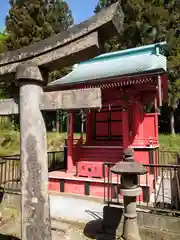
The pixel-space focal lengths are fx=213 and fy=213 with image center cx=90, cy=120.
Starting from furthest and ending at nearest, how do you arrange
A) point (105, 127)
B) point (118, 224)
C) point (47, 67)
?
point (105, 127)
point (118, 224)
point (47, 67)

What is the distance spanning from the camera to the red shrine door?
34.5ft

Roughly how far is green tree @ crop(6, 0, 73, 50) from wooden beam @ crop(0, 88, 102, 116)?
20552 mm

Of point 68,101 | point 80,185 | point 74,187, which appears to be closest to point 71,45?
point 68,101

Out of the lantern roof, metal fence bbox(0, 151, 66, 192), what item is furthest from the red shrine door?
metal fence bbox(0, 151, 66, 192)

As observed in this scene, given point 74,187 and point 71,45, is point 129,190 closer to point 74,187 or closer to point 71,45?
point 71,45

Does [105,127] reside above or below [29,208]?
above

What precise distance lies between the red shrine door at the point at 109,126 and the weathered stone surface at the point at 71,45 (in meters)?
7.77

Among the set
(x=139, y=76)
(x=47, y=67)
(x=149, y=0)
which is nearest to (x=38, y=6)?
(x=149, y=0)

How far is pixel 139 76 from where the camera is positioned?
7.10 metres

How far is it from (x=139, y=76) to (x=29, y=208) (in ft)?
18.3

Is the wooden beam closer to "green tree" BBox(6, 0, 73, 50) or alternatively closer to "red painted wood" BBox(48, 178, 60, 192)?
"red painted wood" BBox(48, 178, 60, 192)

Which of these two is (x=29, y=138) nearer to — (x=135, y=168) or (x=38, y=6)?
(x=135, y=168)

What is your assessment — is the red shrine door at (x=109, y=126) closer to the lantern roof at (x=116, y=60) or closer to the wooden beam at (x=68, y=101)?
the lantern roof at (x=116, y=60)

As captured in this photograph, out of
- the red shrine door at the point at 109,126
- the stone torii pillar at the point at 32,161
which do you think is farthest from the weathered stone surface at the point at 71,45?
the red shrine door at the point at 109,126
